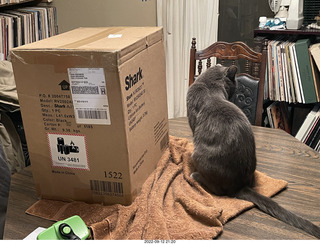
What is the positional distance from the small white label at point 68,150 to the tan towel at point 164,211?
129 millimetres

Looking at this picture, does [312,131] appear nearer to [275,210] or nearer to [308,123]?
[308,123]

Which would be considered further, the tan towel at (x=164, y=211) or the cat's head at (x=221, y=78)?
the cat's head at (x=221, y=78)

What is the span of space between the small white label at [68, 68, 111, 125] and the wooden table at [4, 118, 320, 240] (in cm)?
34

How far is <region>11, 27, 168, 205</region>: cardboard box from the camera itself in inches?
36.7

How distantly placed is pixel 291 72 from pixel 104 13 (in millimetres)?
1667

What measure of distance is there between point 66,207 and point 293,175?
0.78 meters

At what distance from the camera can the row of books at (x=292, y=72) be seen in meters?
2.26

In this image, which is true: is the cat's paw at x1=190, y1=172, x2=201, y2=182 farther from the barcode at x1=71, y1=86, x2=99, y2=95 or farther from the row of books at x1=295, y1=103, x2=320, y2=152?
the row of books at x1=295, y1=103, x2=320, y2=152

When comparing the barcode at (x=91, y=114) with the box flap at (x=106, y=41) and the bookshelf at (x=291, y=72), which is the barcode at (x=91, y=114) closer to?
the box flap at (x=106, y=41)

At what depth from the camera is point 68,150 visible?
1022mm

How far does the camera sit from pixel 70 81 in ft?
3.12

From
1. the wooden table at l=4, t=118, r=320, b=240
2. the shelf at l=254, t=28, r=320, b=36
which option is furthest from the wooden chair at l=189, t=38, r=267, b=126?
the shelf at l=254, t=28, r=320, b=36

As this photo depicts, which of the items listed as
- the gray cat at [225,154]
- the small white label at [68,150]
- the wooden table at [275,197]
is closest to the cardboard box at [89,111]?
the small white label at [68,150]

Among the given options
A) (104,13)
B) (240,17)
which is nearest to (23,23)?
(104,13)
